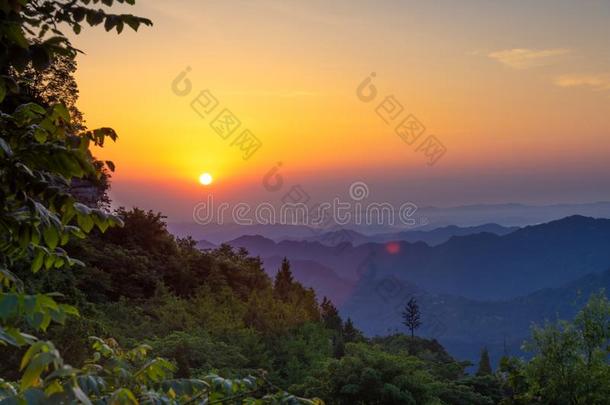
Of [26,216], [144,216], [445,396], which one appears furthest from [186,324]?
[26,216]

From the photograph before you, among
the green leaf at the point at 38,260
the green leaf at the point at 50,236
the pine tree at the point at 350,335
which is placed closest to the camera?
the green leaf at the point at 50,236

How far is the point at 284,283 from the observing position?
39875 mm

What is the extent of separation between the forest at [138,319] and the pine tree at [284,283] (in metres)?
0.14

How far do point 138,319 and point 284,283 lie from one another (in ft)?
66.1

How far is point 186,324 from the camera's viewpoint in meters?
20.1

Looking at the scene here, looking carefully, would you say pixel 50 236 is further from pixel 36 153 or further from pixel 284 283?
pixel 284 283

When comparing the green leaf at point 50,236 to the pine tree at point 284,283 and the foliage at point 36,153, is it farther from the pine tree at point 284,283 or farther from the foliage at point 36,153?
the pine tree at point 284,283

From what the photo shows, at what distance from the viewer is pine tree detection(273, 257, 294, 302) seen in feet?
119

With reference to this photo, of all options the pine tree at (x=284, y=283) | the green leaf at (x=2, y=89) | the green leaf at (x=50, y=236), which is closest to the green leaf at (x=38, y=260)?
the green leaf at (x=50, y=236)

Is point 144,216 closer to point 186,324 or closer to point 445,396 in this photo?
point 186,324

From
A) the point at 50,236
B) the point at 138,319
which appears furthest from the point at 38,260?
the point at 138,319

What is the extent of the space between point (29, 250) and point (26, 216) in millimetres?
678

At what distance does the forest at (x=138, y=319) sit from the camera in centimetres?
275

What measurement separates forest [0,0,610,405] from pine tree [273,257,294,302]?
141 mm
